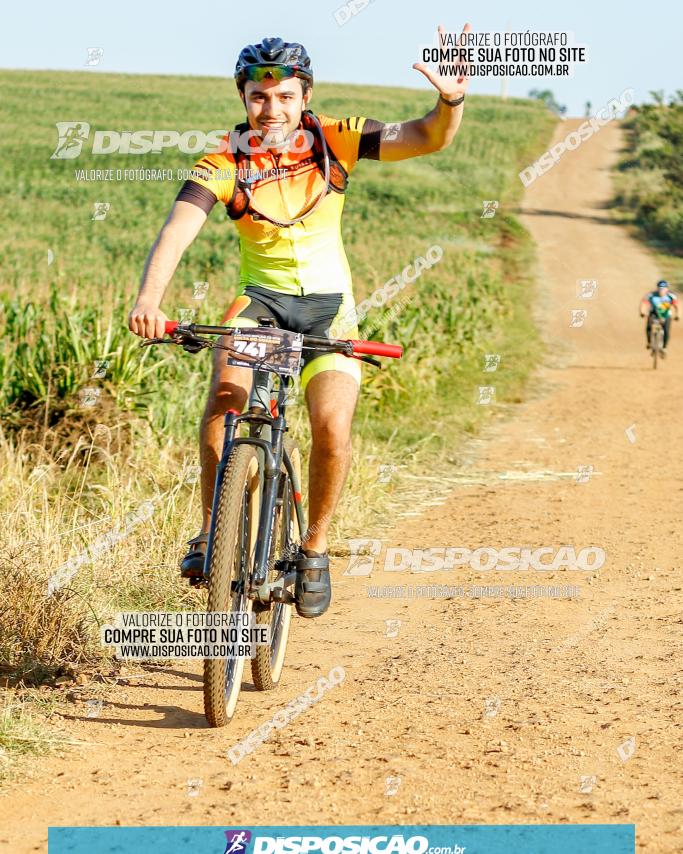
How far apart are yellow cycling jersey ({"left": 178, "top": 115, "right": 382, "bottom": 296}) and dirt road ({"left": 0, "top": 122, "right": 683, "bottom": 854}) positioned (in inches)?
71.2

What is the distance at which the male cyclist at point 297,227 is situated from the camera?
473 centimetres

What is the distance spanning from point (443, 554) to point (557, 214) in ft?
137

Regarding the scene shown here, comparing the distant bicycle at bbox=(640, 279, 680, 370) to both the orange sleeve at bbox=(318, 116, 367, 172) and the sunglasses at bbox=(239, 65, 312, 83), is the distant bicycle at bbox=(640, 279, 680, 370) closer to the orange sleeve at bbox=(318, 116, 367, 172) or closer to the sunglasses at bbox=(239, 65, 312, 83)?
the orange sleeve at bbox=(318, 116, 367, 172)

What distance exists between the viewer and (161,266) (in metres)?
4.61

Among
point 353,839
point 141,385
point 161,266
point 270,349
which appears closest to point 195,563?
point 270,349

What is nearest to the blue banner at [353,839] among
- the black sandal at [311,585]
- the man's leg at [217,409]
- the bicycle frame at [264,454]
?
the bicycle frame at [264,454]

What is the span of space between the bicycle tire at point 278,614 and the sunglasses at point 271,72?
1.53m

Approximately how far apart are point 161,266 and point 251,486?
945mm

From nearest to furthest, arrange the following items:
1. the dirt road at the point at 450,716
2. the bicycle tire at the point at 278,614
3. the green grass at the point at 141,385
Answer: the dirt road at the point at 450,716 → the bicycle tire at the point at 278,614 → the green grass at the point at 141,385

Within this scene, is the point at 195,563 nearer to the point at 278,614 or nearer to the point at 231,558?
the point at 231,558

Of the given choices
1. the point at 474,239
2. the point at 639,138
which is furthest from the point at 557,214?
the point at 639,138

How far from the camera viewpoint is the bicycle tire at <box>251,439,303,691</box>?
496 centimetres

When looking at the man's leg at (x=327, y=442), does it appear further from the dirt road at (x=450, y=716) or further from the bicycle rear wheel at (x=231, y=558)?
the dirt road at (x=450, y=716)

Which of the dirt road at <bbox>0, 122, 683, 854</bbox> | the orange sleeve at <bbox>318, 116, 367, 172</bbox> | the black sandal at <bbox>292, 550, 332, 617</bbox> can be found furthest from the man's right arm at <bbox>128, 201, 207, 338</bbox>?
A: the dirt road at <bbox>0, 122, 683, 854</bbox>
